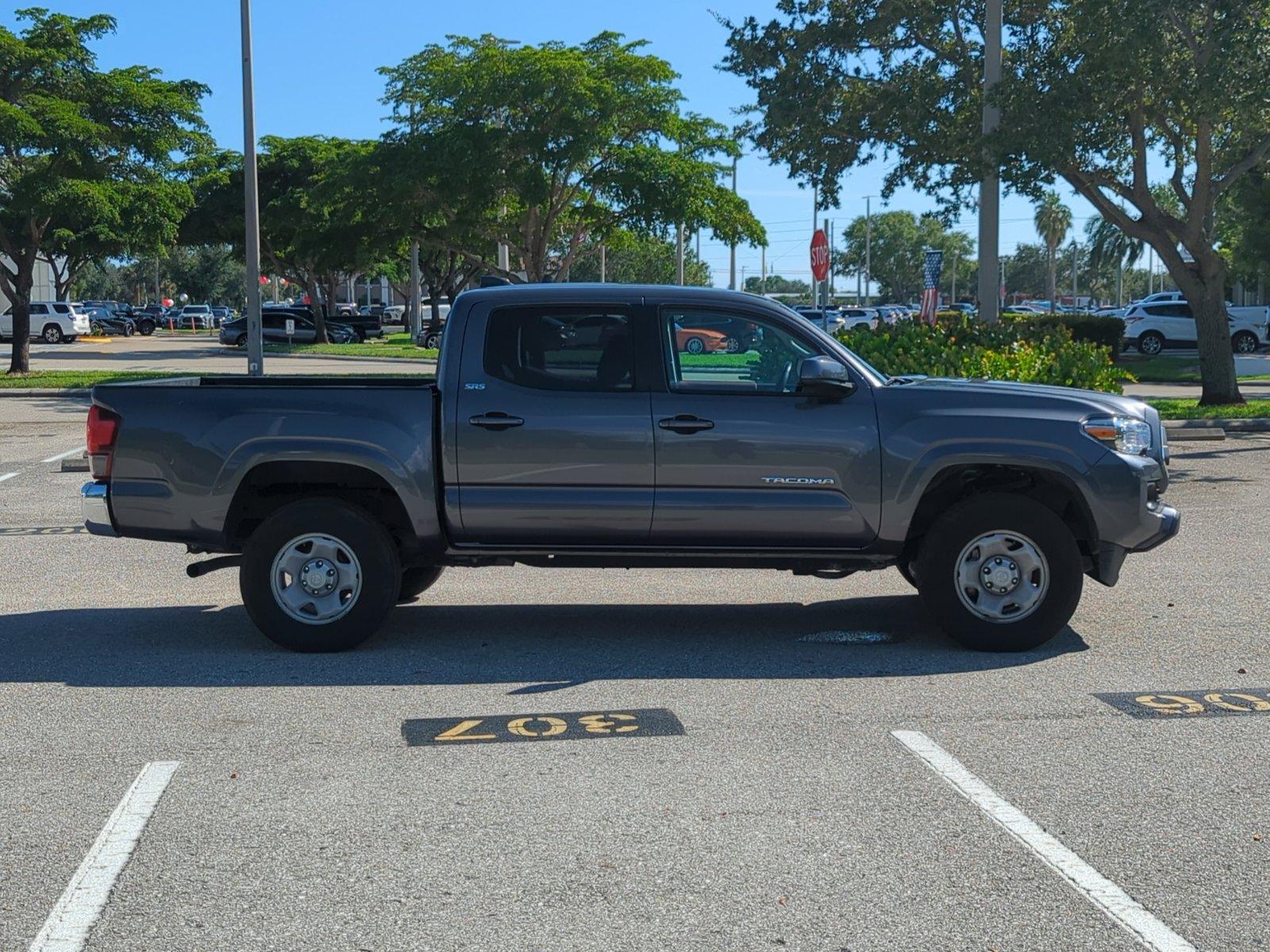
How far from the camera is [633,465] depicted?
7465 millimetres

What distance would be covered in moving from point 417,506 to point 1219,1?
53.9 ft

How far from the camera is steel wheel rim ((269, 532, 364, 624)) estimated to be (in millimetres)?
7547

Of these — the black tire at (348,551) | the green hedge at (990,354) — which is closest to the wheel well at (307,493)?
the black tire at (348,551)

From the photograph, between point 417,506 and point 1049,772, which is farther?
point 417,506

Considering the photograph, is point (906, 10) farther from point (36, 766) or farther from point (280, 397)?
point (36, 766)

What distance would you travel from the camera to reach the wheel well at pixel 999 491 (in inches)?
299

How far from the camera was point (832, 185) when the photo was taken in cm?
2522

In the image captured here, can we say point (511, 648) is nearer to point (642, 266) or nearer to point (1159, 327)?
point (1159, 327)

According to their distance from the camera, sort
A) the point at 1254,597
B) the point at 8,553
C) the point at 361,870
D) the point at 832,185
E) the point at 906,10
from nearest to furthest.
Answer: the point at 361,870, the point at 1254,597, the point at 8,553, the point at 906,10, the point at 832,185

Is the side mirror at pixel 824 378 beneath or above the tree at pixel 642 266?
beneath

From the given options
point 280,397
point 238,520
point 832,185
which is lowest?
point 238,520

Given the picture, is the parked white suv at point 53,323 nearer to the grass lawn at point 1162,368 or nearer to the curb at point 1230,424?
the grass lawn at point 1162,368

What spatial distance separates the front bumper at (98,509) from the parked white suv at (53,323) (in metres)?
55.6

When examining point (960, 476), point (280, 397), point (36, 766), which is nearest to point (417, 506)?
point (280, 397)
